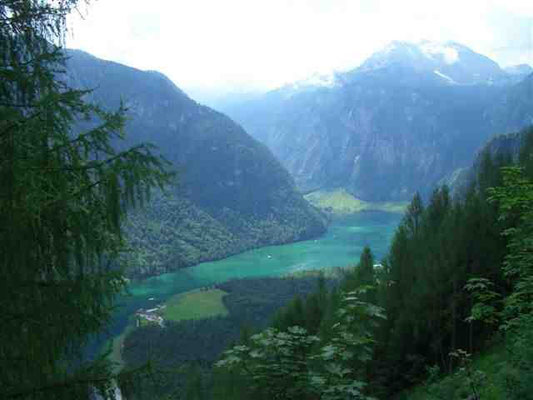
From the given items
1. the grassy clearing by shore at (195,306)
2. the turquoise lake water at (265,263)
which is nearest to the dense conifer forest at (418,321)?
the grassy clearing by shore at (195,306)

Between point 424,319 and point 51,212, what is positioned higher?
point 51,212

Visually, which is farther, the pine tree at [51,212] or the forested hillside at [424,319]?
the forested hillside at [424,319]

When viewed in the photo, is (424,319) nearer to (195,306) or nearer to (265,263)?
(195,306)

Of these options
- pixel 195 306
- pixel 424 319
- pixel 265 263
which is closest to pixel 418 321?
pixel 424 319

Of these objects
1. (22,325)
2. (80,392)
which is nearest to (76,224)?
(22,325)

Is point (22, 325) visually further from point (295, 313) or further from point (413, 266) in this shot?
point (295, 313)

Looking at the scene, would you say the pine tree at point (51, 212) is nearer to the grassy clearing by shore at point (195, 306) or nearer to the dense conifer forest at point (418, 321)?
the dense conifer forest at point (418, 321)
